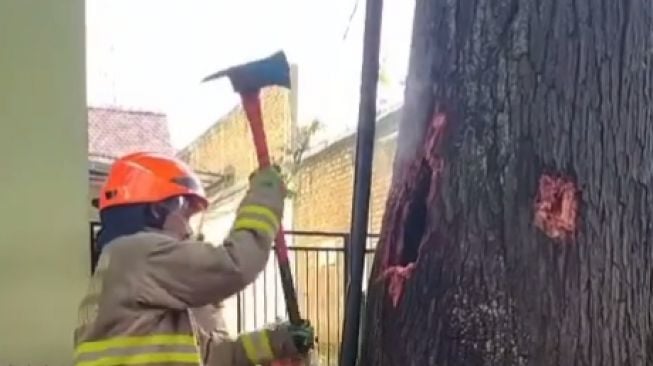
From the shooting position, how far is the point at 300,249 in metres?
7.05

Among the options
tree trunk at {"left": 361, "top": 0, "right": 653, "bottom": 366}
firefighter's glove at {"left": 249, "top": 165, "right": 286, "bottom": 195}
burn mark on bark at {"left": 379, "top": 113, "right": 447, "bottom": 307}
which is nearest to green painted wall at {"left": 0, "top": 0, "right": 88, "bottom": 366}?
firefighter's glove at {"left": 249, "top": 165, "right": 286, "bottom": 195}

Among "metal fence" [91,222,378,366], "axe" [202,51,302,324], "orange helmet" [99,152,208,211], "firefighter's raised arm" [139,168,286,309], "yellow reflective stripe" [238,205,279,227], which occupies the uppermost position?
"axe" [202,51,302,324]

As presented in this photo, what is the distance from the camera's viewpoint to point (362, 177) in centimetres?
234

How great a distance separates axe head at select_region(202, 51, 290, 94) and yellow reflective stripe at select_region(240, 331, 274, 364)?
0.88m

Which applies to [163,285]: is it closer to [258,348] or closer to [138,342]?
[138,342]

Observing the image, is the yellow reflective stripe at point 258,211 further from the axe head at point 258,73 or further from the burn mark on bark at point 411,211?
the burn mark on bark at point 411,211

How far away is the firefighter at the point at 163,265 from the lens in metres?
3.00

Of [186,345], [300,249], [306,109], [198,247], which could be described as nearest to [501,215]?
[198,247]

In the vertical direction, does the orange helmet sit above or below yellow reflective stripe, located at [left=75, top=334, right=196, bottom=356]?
above

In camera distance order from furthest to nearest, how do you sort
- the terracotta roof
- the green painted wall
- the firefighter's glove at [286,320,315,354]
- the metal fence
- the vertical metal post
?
the terracotta roof
the metal fence
the green painted wall
the firefighter's glove at [286,320,315,354]
the vertical metal post

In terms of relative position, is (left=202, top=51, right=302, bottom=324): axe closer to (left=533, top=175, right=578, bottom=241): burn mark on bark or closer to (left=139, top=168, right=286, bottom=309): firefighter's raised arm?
(left=139, top=168, right=286, bottom=309): firefighter's raised arm

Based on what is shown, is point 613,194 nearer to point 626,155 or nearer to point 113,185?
point 626,155

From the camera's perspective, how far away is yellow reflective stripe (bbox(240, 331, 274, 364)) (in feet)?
11.5

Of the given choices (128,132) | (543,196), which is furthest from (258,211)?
(128,132)
